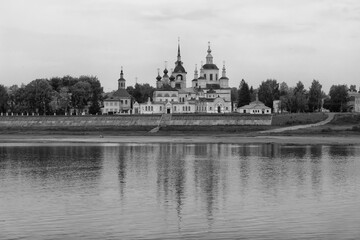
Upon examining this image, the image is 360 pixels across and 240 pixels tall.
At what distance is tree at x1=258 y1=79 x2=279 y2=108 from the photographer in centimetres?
14800

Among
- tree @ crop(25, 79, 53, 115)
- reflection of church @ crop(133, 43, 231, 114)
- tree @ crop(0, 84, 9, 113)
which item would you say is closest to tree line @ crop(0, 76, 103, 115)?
tree @ crop(25, 79, 53, 115)

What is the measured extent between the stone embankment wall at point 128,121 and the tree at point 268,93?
38.5 meters

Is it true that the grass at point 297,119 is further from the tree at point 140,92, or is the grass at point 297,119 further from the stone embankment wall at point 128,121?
the tree at point 140,92

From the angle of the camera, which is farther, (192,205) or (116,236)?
(192,205)

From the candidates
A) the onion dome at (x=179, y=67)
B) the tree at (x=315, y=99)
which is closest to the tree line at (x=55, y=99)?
the onion dome at (x=179, y=67)

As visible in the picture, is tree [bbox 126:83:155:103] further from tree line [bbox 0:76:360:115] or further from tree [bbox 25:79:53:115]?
tree [bbox 25:79:53:115]

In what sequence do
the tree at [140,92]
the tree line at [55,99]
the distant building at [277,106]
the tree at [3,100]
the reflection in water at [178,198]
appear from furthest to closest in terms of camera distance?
the tree at [140,92] < the tree at [3,100] < the distant building at [277,106] < the tree line at [55,99] < the reflection in water at [178,198]

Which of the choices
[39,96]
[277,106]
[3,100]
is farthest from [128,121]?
[3,100]

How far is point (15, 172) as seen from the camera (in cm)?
Result: 4122

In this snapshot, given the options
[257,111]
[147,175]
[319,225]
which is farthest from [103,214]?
[257,111]

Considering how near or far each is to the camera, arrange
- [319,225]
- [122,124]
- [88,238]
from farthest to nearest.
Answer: [122,124] < [319,225] < [88,238]

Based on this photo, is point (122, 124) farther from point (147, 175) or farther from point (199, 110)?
point (147, 175)

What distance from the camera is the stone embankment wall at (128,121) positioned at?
10494 cm

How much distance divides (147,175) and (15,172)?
27.7 ft
